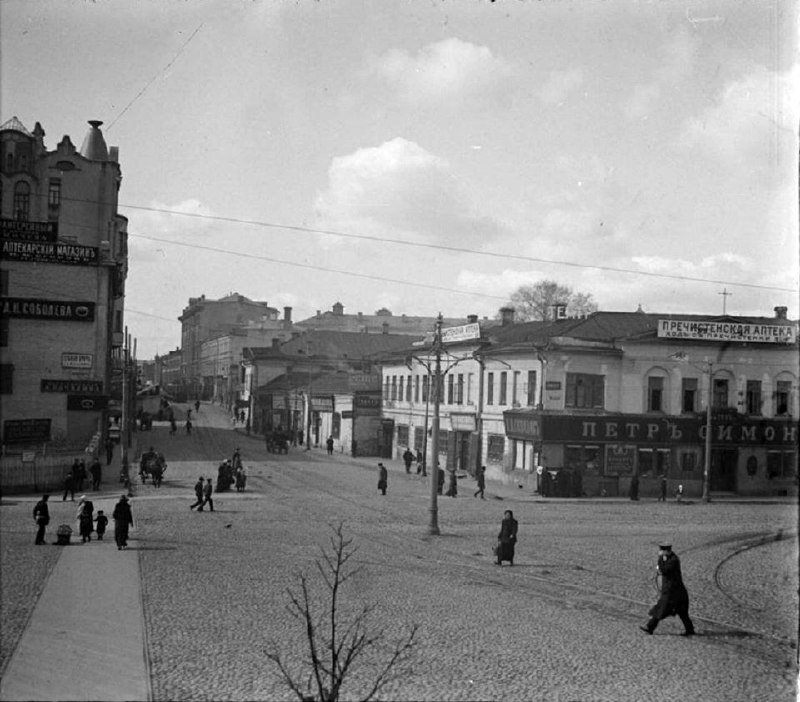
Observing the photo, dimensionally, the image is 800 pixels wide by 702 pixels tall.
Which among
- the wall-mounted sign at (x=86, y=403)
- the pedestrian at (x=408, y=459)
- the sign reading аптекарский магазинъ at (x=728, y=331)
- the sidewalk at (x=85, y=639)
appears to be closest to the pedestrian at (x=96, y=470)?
the sidewalk at (x=85, y=639)

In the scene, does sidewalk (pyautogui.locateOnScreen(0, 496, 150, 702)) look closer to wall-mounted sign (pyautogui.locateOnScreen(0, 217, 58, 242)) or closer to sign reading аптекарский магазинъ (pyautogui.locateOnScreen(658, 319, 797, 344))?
wall-mounted sign (pyautogui.locateOnScreen(0, 217, 58, 242))

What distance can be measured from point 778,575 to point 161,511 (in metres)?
11.4

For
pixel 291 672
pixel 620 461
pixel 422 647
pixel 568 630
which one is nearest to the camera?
pixel 291 672

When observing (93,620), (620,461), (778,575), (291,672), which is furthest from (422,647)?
(778,575)

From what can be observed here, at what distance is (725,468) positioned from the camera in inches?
559

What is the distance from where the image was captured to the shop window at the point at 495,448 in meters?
17.1

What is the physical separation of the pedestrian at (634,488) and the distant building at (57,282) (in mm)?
9756

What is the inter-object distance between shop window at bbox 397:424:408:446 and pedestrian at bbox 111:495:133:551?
6.34 m

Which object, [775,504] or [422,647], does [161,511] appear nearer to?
[422,647]

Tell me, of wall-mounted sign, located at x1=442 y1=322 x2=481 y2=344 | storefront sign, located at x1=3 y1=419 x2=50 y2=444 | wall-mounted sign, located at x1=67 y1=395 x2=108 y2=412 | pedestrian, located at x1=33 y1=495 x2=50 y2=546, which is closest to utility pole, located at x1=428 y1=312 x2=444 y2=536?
wall-mounted sign, located at x1=442 y1=322 x2=481 y2=344

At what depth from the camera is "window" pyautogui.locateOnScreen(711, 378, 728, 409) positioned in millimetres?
13633

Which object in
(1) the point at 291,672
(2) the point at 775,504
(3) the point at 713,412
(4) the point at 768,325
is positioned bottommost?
(1) the point at 291,672

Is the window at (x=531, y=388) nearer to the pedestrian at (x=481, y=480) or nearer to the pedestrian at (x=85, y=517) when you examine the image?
the pedestrian at (x=481, y=480)

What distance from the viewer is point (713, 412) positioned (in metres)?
14.2
